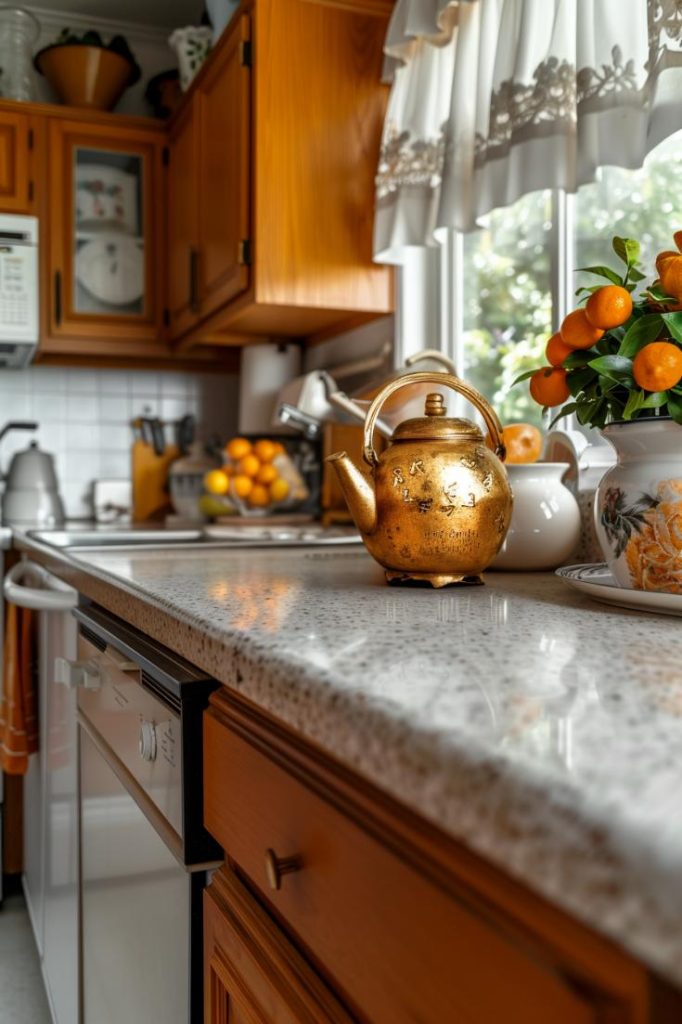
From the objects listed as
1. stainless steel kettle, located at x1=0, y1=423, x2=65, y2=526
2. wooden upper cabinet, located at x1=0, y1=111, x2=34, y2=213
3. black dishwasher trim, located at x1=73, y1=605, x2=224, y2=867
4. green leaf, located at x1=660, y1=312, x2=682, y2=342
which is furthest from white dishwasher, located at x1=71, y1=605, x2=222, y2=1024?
wooden upper cabinet, located at x1=0, y1=111, x2=34, y2=213

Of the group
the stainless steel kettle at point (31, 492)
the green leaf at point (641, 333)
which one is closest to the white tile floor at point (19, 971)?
the stainless steel kettle at point (31, 492)

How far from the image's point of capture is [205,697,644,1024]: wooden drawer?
1.15ft

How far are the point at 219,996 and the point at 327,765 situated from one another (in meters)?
0.30

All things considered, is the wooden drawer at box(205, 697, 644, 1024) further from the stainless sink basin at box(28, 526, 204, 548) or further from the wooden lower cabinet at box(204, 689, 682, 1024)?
the stainless sink basin at box(28, 526, 204, 548)

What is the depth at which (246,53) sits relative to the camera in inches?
81.7

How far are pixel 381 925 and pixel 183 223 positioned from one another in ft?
8.08

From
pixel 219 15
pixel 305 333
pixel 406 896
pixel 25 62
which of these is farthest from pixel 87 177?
pixel 406 896

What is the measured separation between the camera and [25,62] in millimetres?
2797

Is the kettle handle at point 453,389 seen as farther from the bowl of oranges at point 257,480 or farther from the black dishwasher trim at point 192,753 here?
the bowl of oranges at point 257,480

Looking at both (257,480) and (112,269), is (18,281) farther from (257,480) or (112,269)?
(257,480)

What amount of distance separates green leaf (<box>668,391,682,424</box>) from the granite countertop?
168mm

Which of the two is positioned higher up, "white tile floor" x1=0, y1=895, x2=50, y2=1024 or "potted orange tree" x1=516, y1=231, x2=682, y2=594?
"potted orange tree" x1=516, y1=231, x2=682, y2=594

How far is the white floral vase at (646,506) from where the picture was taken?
780mm

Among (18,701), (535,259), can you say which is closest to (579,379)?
(535,259)
